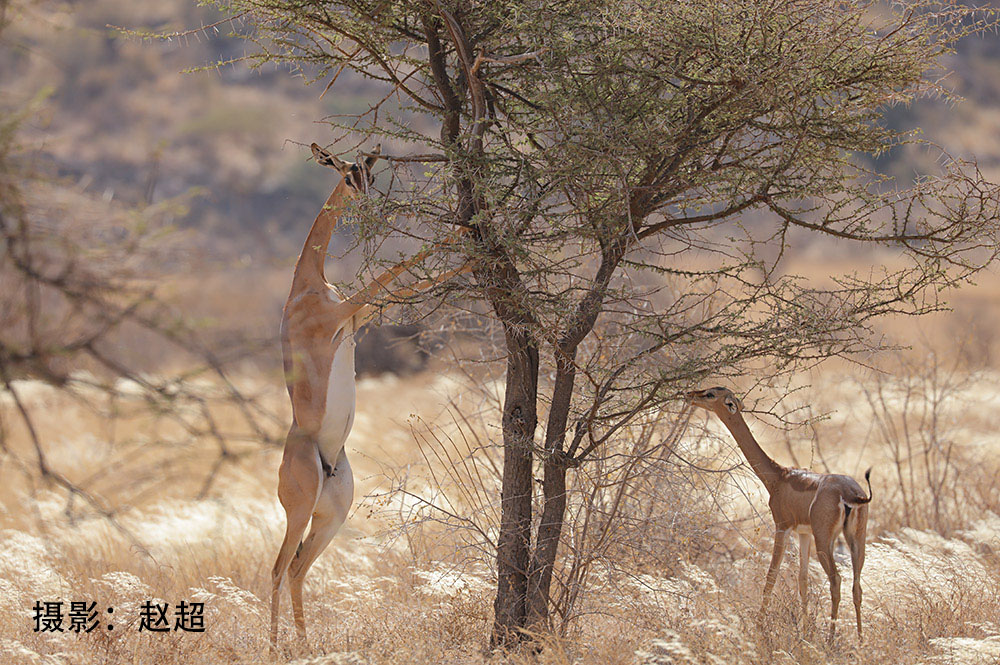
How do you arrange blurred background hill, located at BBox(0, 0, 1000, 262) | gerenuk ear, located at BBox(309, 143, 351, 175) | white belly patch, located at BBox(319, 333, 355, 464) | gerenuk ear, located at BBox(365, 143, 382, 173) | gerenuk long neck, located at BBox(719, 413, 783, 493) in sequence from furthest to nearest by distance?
blurred background hill, located at BBox(0, 0, 1000, 262) < gerenuk long neck, located at BBox(719, 413, 783, 493) < white belly patch, located at BBox(319, 333, 355, 464) < gerenuk ear, located at BBox(309, 143, 351, 175) < gerenuk ear, located at BBox(365, 143, 382, 173)

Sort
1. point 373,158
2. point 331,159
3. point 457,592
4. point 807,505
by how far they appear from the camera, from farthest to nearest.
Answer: point 457,592 < point 807,505 < point 373,158 < point 331,159

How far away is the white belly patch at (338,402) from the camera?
5.36m

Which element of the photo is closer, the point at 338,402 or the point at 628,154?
the point at 628,154

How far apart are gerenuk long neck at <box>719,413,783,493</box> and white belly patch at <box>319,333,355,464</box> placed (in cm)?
220

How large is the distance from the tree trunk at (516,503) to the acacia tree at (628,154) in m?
0.01

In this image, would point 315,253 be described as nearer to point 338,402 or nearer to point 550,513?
point 338,402

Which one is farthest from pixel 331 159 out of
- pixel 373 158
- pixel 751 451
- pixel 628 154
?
pixel 751 451

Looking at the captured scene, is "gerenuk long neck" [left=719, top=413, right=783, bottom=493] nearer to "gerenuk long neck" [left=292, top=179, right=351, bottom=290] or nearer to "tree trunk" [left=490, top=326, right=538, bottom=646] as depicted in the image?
"tree trunk" [left=490, top=326, right=538, bottom=646]

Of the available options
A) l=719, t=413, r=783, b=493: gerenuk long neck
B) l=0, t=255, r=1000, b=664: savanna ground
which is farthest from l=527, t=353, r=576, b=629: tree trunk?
l=719, t=413, r=783, b=493: gerenuk long neck

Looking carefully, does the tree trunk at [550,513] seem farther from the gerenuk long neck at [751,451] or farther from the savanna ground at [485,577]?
the gerenuk long neck at [751,451]

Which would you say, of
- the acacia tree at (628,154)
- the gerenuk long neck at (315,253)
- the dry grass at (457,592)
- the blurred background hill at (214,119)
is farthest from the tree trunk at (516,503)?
the blurred background hill at (214,119)

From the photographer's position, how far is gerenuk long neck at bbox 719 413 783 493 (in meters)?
5.80

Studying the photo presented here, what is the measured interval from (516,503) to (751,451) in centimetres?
148

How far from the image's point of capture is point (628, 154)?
4.86 metres
